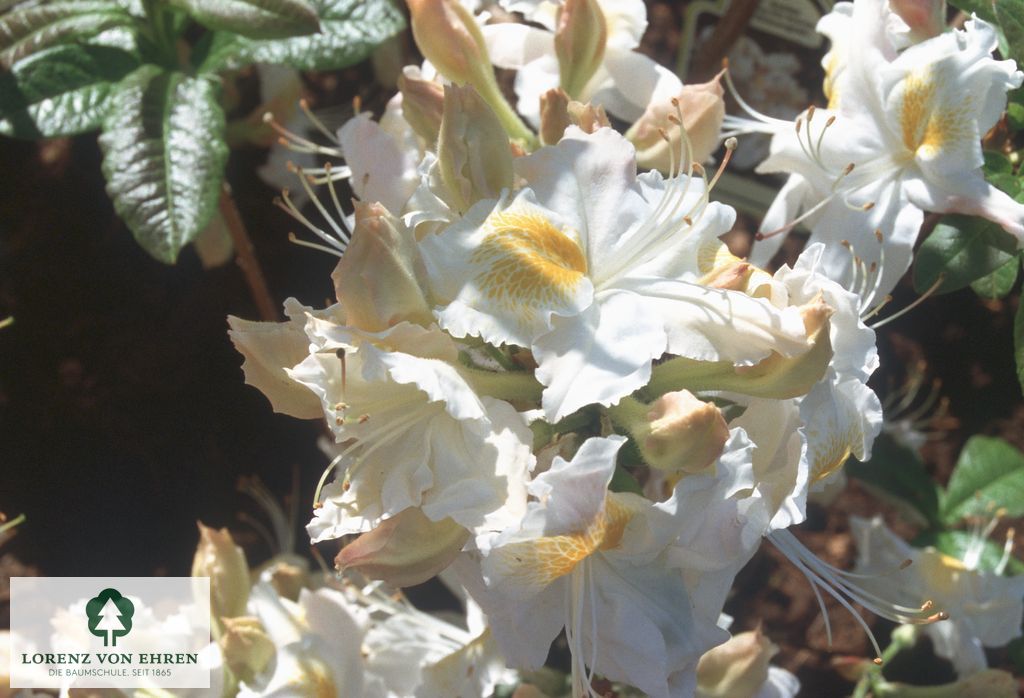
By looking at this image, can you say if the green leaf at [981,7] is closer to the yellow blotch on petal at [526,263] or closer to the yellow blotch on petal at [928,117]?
the yellow blotch on petal at [928,117]

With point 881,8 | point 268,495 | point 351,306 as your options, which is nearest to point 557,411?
point 351,306

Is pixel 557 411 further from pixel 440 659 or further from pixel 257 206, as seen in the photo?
pixel 257 206

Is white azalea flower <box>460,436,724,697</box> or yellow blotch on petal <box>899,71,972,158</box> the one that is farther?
yellow blotch on petal <box>899,71,972,158</box>

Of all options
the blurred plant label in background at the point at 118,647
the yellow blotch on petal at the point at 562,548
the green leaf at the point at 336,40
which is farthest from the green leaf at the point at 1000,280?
the blurred plant label in background at the point at 118,647

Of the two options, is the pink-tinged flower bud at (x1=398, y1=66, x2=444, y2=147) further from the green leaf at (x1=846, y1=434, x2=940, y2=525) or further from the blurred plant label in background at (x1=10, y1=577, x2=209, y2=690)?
the green leaf at (x1=846, y1=434, x2=940, y2=525)

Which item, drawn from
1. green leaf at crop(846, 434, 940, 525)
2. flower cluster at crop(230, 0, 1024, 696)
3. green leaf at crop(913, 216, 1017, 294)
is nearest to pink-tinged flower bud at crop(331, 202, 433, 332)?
flower cluster at crop(230, 0, 1024, 696)

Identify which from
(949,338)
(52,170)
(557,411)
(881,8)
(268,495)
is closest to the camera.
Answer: (557,411)
